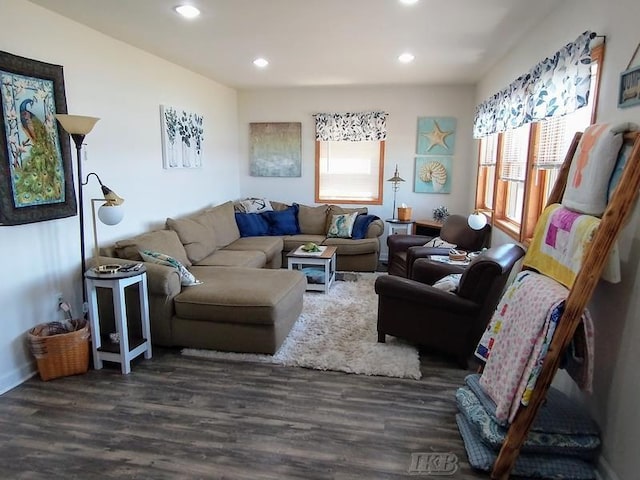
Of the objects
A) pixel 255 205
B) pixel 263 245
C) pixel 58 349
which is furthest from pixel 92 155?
pixel 255 205

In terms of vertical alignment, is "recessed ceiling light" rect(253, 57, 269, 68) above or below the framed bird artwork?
above

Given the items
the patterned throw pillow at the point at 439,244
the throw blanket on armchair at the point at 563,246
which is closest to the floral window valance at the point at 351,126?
the patterned throw pillow at the point at 439,244

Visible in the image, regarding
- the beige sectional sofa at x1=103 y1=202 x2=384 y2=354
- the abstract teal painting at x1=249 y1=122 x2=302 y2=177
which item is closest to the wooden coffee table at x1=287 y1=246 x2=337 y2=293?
the beige sectional sofa at x1=103 y1=202 x2=384 y2=354

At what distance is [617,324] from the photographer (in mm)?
1870

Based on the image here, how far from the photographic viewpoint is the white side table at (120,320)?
9.25 feet

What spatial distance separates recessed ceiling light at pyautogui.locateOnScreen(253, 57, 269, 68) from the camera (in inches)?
169

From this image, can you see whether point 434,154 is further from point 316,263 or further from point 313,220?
point 316,263

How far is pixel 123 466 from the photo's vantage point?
2.02 metres

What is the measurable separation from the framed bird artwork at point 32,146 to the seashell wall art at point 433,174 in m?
4.40

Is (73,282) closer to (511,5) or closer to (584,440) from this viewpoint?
(584,440)

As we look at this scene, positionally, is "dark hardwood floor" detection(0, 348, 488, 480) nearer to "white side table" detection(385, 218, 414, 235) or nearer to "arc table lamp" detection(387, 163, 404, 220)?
"white side table" detection(385, 218, 414, 235)

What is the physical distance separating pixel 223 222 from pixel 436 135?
10.4 feet

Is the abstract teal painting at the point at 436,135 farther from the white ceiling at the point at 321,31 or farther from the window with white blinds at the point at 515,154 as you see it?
the window with white blinds at the point at 515,154

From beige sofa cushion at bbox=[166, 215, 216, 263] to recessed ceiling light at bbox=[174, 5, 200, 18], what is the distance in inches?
77.4
